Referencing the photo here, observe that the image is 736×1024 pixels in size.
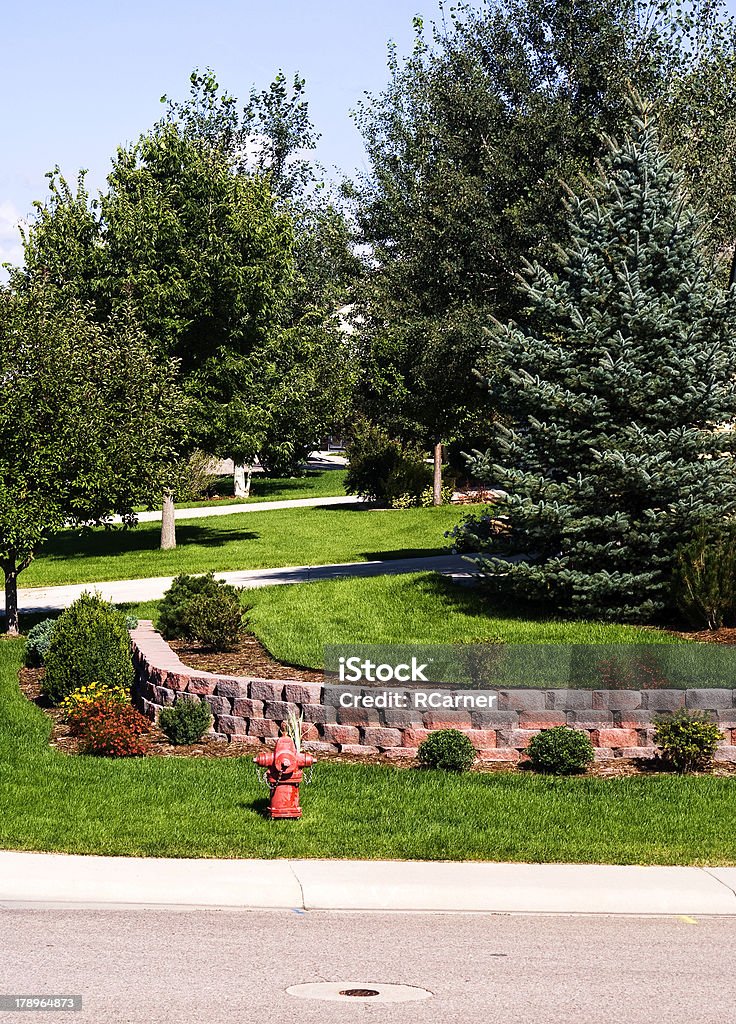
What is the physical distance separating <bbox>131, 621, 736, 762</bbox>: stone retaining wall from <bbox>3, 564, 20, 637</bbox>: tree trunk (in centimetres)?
940

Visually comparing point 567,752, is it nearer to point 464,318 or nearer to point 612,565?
point 612,565

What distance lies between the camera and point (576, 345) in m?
18.7

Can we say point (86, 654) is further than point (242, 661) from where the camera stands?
Yes

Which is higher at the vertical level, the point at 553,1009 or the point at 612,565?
the point at 612,565

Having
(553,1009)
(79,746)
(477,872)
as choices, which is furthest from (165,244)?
(553,1009)

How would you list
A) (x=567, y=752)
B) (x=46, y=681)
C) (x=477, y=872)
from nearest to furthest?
(x=477, y=872) → (x=567, y=752) → (x=46, y=681)

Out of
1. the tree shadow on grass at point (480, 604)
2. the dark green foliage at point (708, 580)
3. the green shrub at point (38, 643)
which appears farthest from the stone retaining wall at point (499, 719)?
the green shrub at point (38, 643)

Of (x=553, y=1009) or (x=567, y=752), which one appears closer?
(x=553, y=1009)

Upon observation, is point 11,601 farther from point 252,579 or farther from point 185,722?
point 185,722

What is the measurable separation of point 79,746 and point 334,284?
39.7m

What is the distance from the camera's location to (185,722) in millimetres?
14977

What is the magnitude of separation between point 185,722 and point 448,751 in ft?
11.0

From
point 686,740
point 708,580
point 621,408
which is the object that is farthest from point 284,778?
point 621,408

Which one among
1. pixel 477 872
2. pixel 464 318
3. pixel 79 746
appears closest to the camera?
pixel 477 872
